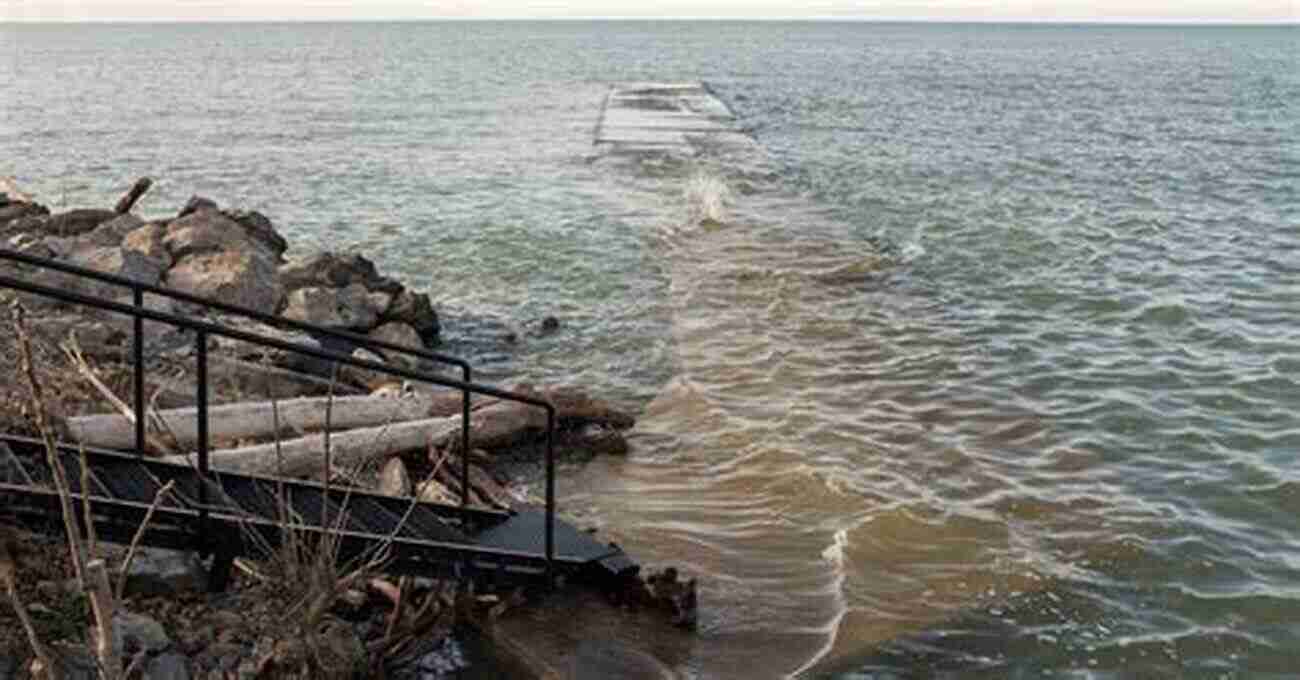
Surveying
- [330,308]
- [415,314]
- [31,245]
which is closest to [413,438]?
[330,308]

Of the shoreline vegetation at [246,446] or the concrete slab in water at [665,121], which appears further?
the concrete slab in water at [665,121]

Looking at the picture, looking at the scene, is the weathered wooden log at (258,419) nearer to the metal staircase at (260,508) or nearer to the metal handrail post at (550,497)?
the metal staircase at (260,508)

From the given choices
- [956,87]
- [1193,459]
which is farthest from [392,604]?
[956,87]

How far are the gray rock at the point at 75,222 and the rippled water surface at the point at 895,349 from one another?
4.87 metres

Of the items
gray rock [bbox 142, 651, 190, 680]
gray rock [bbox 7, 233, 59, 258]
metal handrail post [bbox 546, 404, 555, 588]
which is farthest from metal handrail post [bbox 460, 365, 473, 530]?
gray rock [bbox 7, 233, 59, 258]

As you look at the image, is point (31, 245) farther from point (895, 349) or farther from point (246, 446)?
point (895, 349)

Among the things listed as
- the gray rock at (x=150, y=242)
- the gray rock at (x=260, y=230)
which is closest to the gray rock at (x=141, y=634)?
the gray rock at (x=150, y=242)

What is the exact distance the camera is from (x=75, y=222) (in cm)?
2002

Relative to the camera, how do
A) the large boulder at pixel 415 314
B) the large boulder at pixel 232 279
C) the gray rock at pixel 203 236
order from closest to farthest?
the large boulder at pixel 232 279, the large boulder at pixel 415 314, the gray rock at pixel 203 236

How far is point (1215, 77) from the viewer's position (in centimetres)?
9356

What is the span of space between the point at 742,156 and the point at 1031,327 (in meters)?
22.2

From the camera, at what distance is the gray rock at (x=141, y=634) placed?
6.93 metres

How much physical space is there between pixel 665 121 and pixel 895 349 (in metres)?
36.0

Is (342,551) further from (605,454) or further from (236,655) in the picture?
(605,454)
